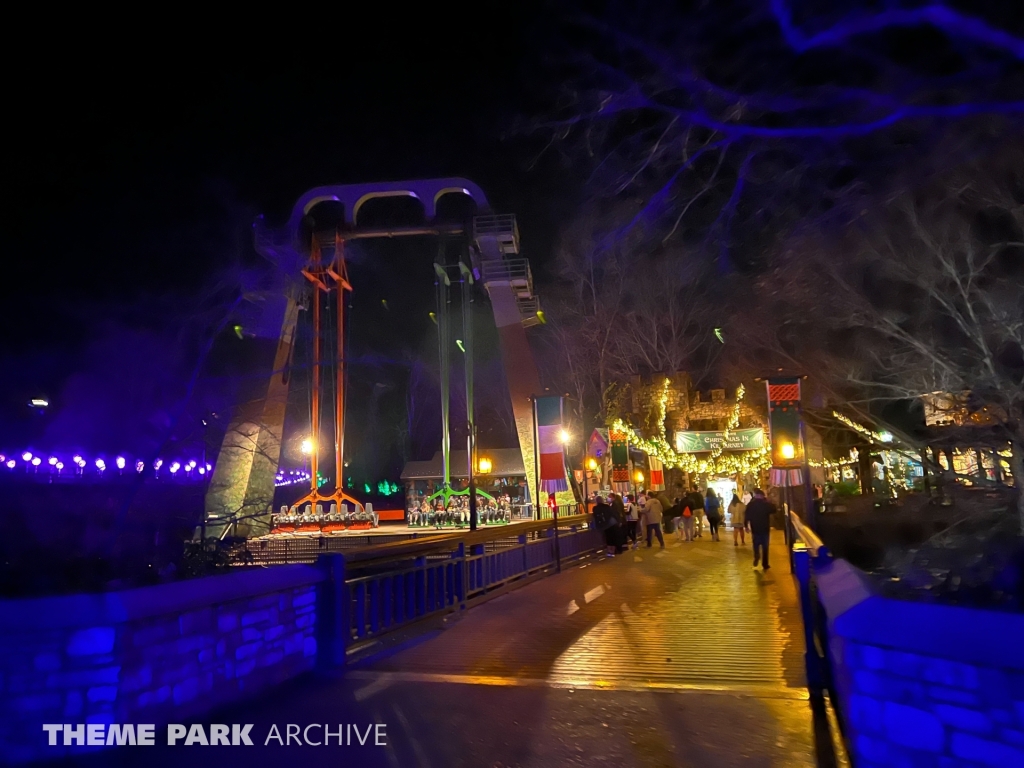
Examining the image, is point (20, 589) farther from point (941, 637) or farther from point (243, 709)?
point (941, 637)

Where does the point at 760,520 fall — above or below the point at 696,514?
below

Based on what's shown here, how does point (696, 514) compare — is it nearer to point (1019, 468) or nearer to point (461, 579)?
point (1019, 468)

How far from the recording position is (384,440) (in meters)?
57.9

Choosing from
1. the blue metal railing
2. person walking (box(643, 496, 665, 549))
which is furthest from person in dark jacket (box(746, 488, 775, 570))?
person walking (box(643, 496, 665, 549))

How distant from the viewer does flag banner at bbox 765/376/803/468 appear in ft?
47.2

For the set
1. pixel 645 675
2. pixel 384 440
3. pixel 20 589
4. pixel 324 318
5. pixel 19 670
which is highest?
pixel 324 318

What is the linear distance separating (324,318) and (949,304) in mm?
31194

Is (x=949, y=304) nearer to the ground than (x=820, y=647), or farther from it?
farther from it

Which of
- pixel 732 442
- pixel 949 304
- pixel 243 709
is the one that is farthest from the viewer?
pixel 732 442

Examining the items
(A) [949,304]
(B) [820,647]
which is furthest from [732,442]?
(B) [820,647]

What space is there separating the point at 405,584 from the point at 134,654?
419 cm

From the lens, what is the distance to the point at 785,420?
47.6ft

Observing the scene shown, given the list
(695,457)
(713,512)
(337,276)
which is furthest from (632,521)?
(337,276)

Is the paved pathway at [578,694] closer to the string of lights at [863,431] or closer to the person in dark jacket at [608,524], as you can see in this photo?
the person in dark jacket at [608,524]
